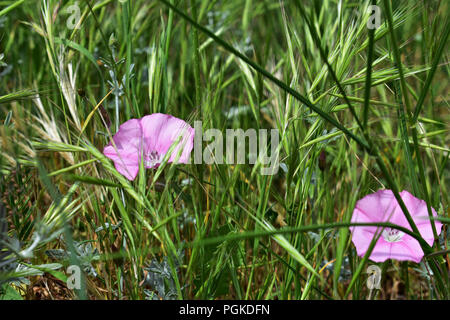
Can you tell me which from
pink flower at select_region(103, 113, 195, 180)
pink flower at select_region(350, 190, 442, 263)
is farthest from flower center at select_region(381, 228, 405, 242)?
pink flower at select_region(103, 113, 195, 180)

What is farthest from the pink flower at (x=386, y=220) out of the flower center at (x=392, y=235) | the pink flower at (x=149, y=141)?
the pink flower at (x=149, y=141)

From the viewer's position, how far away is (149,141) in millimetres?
783

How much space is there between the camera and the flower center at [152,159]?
708 mm

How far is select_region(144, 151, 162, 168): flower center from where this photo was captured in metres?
0.71

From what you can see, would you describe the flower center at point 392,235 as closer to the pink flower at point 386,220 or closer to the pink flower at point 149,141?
the pink flower at point 386,220

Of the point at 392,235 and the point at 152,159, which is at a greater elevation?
the point at 152,159

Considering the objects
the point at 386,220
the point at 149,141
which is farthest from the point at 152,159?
the point at 386,220

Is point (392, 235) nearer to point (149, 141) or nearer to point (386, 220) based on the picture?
point (386, 220)

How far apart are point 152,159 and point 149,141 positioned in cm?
3

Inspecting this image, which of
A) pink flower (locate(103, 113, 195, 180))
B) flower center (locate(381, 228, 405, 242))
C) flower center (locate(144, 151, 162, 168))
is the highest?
pink flower (locate(103, 113, 195, 180))

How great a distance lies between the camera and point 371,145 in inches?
22.0

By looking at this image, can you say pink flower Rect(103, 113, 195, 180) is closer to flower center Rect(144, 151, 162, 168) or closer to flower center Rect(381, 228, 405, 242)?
flower center Rect(144, 151, 162, 168)

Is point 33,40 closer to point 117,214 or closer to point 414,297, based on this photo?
point 117,214

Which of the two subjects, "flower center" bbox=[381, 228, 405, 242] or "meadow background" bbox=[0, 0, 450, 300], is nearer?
"meadow background" bbox=[0, 0, 450, 300]
